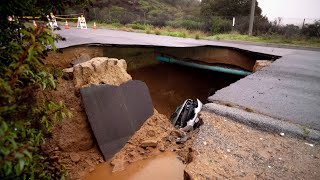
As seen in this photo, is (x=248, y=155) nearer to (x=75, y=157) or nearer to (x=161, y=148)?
(x=161, y=148)

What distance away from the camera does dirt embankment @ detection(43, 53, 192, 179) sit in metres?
4.11

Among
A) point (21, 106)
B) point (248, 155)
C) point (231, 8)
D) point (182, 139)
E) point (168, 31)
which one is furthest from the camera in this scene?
point (231, 8)

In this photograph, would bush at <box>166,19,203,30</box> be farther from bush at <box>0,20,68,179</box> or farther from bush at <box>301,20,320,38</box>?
bush at <box>0,20,68,179</box>

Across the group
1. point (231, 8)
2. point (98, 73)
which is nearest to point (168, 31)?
point (231, 8)

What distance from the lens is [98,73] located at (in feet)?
15.8

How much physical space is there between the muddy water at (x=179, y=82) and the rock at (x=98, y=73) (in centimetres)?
309

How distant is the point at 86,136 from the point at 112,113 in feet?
2.00

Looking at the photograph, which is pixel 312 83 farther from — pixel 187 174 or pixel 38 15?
pixel 38 15

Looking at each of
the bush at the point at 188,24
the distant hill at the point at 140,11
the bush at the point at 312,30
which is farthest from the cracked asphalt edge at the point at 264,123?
the bush at the point at 188,24

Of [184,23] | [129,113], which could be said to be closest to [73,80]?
[129,113]

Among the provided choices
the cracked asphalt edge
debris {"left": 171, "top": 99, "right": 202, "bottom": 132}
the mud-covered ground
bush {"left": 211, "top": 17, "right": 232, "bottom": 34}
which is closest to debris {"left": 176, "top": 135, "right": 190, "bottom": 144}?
debris {"left": 171, "top": 99, "right": 202, "bottom": 132}

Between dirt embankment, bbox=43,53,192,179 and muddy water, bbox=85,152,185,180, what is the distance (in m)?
0.10

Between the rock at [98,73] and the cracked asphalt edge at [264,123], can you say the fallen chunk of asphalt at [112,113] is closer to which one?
the rock at [98,73]

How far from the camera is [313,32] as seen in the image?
55.6 feet
